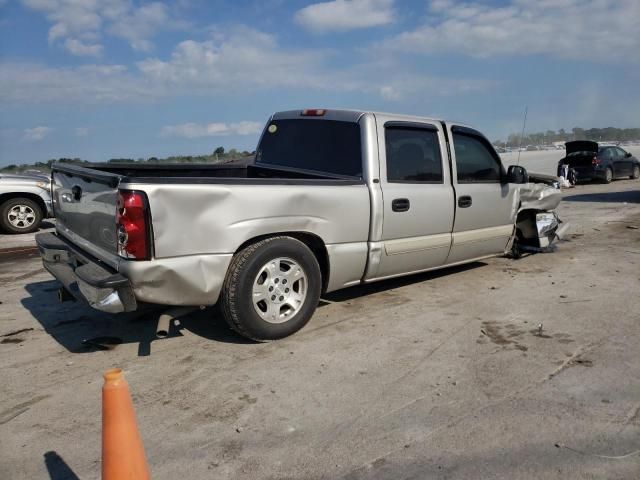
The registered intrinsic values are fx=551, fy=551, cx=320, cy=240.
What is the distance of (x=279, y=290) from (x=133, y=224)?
126 centimetres

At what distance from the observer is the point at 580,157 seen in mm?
20875

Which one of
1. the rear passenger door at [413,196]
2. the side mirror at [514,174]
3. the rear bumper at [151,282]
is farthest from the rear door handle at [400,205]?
the side mirror at [514,174]

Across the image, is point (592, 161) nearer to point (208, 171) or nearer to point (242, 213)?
point (208, 171)

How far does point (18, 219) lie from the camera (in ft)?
34.5

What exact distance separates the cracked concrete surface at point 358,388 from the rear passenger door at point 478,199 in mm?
584

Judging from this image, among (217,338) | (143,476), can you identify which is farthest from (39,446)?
(217,338)

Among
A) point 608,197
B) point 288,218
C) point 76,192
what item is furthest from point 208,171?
point 608,197

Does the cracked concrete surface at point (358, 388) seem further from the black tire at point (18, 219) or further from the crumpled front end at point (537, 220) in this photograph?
the black tire at point (18, 219)

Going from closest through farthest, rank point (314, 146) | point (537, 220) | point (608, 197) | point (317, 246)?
1. point (317, 246)
2. point (314, 146)
3. point (537, 220)
4. point (608, 197)

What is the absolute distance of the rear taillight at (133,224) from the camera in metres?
3.55

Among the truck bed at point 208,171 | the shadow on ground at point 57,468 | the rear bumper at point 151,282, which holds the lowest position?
the shadow on ground at point 57,468

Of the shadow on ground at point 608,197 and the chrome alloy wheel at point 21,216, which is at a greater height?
the chrome alloy wheel at point 21,216

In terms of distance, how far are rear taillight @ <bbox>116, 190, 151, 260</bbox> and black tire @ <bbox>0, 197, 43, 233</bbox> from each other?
319 inches

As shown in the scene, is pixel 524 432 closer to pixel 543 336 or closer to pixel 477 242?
pixel 543 336
